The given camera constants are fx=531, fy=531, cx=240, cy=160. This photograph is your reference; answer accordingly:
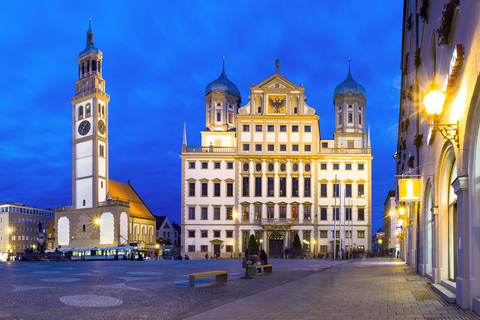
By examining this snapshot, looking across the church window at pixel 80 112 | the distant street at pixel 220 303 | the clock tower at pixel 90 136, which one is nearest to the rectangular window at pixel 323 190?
the clock tower at pixel 90 136

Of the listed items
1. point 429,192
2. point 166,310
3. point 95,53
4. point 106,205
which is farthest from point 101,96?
point 166,310

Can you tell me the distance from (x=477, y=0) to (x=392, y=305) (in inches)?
295

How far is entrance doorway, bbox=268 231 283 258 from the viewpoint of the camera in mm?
81750

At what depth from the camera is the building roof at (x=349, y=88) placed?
95.1 meters

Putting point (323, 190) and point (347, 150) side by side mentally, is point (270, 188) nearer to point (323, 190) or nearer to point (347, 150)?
point (323, 190)

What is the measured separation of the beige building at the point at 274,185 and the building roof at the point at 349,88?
15.2m

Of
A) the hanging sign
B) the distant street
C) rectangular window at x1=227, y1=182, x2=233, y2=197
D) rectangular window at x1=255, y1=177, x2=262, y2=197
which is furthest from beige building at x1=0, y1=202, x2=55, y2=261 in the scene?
the hanging sign

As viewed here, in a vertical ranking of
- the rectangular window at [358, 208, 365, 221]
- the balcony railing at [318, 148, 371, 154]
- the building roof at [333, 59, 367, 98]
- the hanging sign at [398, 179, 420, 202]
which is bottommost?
the rectangular window at [358, 208, 365, 221]

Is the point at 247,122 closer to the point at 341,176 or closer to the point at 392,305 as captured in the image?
the point at 341,176

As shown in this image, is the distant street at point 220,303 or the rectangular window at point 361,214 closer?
the distant street at point 220,303

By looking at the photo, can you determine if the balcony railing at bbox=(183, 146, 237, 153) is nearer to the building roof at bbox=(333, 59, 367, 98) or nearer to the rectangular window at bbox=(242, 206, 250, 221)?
the rectangular window at bbox=(242, 206, 250, 221)

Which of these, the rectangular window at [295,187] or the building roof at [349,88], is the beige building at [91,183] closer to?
the rectangular window at [295,187]

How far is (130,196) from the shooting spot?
107 m

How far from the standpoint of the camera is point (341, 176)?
270 ft
